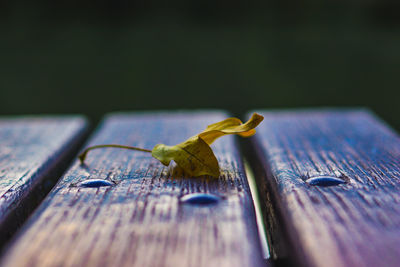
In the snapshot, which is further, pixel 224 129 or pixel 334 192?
pixel 224 129

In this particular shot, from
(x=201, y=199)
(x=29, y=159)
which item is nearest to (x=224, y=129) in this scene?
(x=201, y=199)

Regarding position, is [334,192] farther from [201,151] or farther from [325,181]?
[201,151]

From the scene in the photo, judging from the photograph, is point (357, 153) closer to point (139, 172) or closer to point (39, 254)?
point (139, 172)

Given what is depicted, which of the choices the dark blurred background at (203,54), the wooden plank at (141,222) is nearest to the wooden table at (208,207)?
the wooden plank at (141,222)

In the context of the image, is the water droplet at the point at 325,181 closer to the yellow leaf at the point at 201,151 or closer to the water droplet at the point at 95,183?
the yellow leaf at the point at 201,151

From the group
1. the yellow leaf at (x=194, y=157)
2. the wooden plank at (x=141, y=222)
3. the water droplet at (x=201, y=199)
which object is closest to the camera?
the wooden plank at (x=141, y=222)

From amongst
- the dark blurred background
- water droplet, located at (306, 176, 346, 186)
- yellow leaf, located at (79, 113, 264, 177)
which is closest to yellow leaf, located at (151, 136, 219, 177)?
yellow leaf, located at (79, 113, 264, 177)

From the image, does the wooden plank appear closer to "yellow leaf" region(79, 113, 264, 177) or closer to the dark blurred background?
"yellow leaf" region(79, 113, 264, 177)

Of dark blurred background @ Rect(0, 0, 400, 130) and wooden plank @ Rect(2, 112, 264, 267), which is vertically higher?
dark blurred background @ Rect(0, 0, 400, 130)
